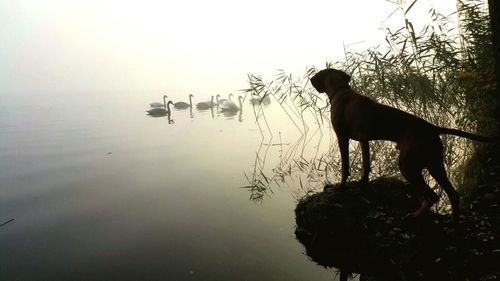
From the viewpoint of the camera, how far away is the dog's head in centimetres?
446

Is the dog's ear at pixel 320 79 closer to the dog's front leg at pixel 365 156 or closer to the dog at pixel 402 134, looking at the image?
the dog at pixel 402 134

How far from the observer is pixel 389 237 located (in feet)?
12.8

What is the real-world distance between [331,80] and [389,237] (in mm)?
2146

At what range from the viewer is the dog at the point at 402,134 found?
11.5 ft

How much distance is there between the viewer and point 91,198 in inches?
274

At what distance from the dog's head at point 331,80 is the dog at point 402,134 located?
0.04 ft

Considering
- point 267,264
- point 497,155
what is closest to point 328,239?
point 267,264

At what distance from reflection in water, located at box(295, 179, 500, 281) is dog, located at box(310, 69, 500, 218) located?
0.79 feet

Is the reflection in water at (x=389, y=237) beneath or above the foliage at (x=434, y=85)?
beneath

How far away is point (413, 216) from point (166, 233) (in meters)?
3.62

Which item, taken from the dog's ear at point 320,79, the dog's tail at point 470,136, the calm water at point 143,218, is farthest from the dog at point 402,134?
the calm water at point 143,218

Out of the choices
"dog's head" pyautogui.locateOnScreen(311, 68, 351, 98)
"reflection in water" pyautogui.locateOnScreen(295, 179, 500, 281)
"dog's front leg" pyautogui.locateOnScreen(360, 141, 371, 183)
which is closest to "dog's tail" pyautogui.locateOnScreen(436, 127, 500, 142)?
"dog's front leg" pyautogui.locateOnScreen(360, 141, 371, 183)

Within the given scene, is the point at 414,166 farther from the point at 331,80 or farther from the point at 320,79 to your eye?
the point at 320,79

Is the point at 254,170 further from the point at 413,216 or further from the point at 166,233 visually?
the point at 413,216
